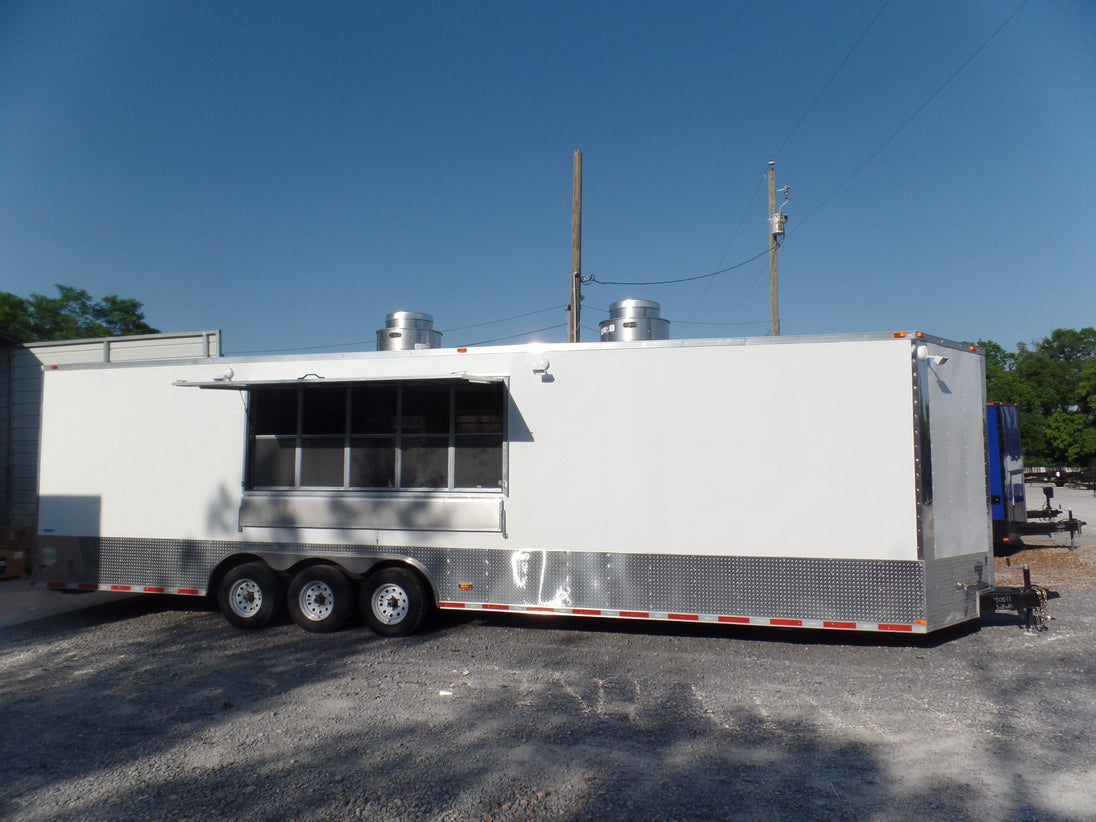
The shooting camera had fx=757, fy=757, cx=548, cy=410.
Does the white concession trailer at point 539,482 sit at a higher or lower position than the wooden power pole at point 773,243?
lower

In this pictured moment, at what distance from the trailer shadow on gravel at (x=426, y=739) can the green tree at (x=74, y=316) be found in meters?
36.6

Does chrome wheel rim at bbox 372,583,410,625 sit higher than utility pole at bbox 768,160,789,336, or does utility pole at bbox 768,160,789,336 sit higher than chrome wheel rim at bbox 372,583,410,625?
utility pole at bbox 768,160,789,336

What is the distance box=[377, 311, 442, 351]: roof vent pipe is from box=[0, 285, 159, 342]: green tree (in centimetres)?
3387

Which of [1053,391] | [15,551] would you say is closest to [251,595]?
[15,551]

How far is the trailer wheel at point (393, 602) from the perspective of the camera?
7.43m

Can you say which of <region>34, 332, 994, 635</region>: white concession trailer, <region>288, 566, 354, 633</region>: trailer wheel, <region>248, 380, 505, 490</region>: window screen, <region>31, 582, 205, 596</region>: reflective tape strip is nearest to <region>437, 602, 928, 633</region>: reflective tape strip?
<region>34, 332, 994, 635</region>: white concession trailer

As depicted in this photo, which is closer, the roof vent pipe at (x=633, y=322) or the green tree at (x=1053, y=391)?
the roof vent pipe at (x=633, y=322)

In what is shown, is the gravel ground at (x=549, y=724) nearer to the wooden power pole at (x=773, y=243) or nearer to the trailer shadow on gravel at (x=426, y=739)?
the trailer shadow on gravel at (x=426, y=739)

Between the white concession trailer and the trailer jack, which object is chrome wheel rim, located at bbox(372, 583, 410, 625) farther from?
the trailer jack

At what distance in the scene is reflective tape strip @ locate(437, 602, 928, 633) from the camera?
21.0 ft

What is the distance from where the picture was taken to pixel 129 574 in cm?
813

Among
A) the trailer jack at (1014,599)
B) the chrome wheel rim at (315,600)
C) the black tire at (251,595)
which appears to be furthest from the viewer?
the black tire at (251,595)

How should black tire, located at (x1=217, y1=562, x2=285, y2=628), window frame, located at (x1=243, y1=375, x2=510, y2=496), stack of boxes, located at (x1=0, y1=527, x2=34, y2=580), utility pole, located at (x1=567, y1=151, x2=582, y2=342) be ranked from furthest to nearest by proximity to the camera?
utility pole, located at (x1=567, y1=151, x2=582, y2=342) < stack of boxes, located at (x1=0, y1=527, x2=34, y2=580) < black tire, located at (x1=217, y1=562, x2=285, y2=628) < window frame, located at (x1=243, y1=375, x2=510, y2=496)

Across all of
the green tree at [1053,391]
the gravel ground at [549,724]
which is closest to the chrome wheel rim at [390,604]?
the gravel ground at [549,724]
